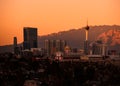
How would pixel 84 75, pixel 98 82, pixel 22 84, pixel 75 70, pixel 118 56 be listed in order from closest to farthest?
1. pixel 22 84
2. pixel 98 82
3. pixel 84 75
4. pixel 75 70
5. pixel 118 56

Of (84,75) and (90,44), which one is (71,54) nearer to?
(90,44)

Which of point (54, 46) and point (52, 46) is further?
point (54, 46)

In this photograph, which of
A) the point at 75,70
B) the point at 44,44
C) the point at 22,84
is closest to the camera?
the point at 22,84

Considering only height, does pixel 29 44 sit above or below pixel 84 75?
above

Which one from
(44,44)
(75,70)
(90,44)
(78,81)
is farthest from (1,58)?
(90,44)

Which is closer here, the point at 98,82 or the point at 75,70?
the point at 98,82

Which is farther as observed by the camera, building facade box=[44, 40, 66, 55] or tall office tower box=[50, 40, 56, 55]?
tall office tower box=[50, 40, 56, 55]

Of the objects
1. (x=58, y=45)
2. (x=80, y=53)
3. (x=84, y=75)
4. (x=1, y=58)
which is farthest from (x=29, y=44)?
(x=84, y=75)

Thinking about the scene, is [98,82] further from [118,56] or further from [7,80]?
[118,56]

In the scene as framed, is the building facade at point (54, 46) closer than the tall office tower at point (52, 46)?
Yes
